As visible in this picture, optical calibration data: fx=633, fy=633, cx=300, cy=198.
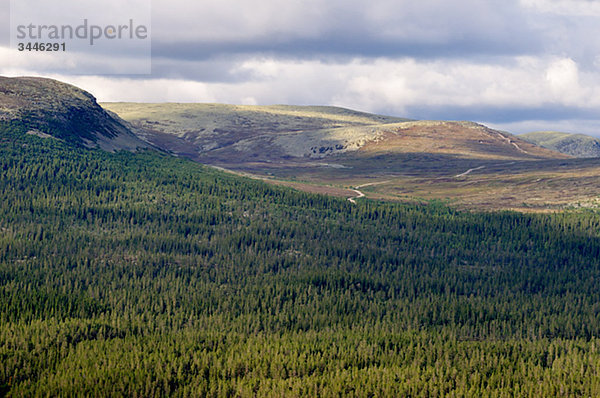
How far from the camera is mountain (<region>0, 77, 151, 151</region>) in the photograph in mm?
152875

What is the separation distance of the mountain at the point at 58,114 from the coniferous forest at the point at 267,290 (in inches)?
492

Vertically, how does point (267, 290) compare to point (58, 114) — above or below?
below

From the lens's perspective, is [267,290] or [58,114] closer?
[267,290]

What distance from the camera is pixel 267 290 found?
272 ft

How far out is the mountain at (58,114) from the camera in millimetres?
152875

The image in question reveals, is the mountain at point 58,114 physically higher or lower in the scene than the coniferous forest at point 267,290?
higher

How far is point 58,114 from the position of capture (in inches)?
6629

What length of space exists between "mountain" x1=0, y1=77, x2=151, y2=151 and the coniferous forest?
41.0 feet

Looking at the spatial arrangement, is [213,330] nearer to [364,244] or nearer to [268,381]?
[268,381]

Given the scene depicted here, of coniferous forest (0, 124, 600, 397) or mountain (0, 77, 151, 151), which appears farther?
mountain (0, 77, 151, 151)

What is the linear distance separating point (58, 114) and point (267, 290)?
11003 centimetres

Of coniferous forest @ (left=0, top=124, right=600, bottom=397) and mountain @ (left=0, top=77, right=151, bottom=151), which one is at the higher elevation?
mountain @ (left=0, top=77, right=151, bottom=151)

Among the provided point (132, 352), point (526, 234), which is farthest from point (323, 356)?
point (526, 234)

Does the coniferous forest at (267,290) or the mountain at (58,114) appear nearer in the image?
the coniferous forest at (267,290)
